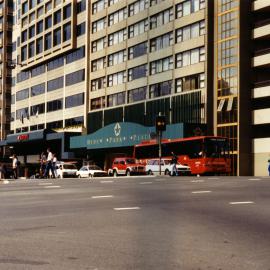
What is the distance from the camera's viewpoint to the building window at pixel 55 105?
80588 millimetres

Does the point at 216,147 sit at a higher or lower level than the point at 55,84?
lower

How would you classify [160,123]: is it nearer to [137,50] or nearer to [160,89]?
[160,89]

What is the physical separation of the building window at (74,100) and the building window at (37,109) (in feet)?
26.1

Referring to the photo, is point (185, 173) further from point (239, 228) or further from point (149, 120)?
point (239, 228)

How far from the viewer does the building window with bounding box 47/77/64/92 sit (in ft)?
266

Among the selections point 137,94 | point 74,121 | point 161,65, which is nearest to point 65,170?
point 137,94

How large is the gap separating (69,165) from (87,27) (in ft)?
89.4

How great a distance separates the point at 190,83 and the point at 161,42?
7507 mm

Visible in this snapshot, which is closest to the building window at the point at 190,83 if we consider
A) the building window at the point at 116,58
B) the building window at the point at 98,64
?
the building window at the point at 116,58

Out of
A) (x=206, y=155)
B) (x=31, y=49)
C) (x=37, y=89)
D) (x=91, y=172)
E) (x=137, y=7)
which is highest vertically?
(x=137, y=7)

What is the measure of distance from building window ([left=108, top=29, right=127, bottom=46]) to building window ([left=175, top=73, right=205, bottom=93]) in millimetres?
12673

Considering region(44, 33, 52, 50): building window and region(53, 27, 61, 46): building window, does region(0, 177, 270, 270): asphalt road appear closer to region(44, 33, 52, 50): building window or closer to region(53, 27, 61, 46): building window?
region(53, 27, 61, 46): building window

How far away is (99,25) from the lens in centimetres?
7419

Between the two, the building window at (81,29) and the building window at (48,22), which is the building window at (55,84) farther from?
the building window at (48,22)
